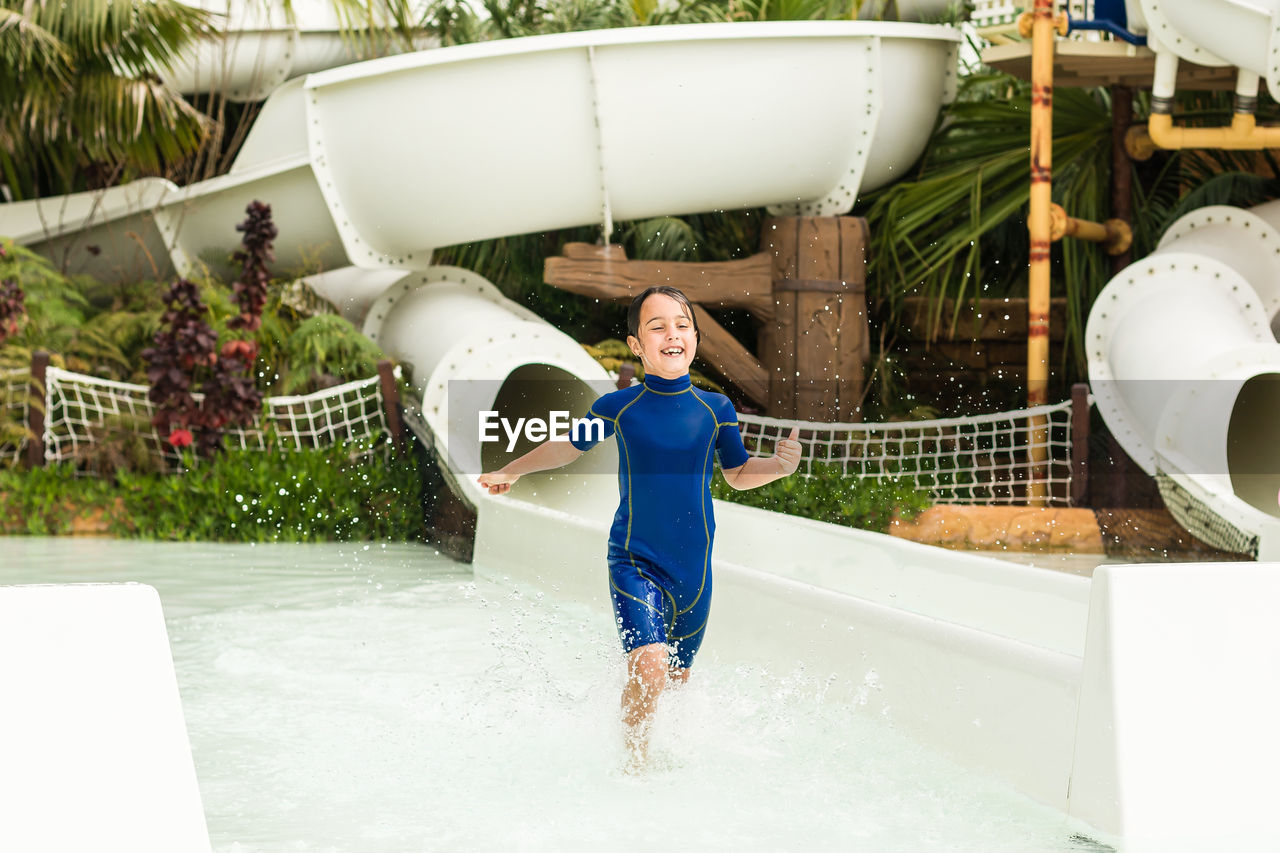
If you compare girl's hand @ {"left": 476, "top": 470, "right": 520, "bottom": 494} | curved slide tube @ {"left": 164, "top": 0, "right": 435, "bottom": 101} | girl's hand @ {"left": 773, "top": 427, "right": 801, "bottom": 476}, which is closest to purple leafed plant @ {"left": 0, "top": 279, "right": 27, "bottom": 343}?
curved slide tube @ {"left": 164, "top": 0, "right": 435, "bottom": 101}

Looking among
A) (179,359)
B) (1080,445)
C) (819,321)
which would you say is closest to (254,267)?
(179,359)

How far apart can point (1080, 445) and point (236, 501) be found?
15.2ft

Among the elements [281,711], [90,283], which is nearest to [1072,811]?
[281,711]

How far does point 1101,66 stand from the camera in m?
7.86

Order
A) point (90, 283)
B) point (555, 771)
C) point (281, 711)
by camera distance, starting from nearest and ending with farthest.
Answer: point (555, 771) < point (281, 711) < point (90, 283)

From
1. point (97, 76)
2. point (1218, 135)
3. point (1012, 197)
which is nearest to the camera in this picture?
point (1218, 135)

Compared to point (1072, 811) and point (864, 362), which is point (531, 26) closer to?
point (864, 362)

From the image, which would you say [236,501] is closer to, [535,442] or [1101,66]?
[535,442]

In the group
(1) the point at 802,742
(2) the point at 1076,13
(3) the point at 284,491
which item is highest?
(2) the point at 1076,13

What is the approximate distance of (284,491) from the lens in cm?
750

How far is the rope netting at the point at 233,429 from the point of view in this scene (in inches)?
303

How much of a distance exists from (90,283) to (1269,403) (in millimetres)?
7898

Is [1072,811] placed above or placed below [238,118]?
below

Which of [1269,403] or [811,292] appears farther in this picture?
[811,292]
